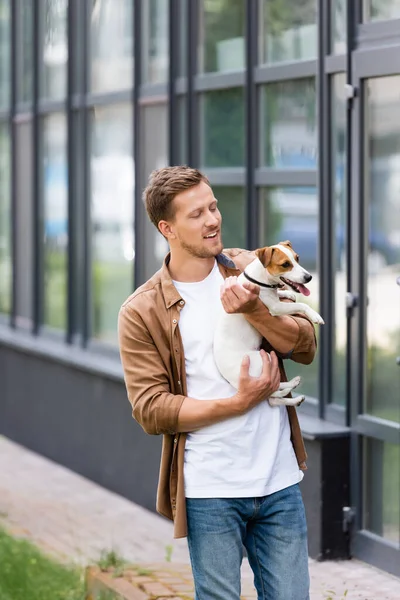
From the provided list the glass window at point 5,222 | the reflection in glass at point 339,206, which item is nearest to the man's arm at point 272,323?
the reflection in glass at point 339,206

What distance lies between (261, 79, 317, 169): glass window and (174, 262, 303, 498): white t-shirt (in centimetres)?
360

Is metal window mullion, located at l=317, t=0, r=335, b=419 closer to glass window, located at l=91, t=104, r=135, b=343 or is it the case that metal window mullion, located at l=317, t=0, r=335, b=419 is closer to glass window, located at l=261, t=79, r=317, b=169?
glass window, located at l=261, t=79, r=317, b=169

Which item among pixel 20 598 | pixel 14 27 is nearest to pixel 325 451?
pixel 20 598

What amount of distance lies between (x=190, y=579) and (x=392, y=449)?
1384 millimetres

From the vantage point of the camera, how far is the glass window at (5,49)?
41.7 ft

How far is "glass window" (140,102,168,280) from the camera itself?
964 centimetres

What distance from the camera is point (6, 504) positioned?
9.56 m

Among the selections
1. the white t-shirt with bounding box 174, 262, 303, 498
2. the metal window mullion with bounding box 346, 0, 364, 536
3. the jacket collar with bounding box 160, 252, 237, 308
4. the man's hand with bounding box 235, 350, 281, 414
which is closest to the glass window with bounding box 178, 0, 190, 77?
the metal window mullion with bounding box 346, 0, 364, 536

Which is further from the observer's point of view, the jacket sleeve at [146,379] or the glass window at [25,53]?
the glass window at [25,53]

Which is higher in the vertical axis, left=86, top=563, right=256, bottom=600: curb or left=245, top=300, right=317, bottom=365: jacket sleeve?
left=245, top=300, right=317, bottom=365: jacket sleeve

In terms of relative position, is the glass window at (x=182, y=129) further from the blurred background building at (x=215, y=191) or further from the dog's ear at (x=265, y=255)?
the dog's ear at (x=265, y=255)

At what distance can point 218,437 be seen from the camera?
14.1 ft

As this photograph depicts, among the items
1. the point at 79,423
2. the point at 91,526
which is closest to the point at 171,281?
the point at 91,526

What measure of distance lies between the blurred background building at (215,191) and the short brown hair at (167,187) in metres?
3.01
